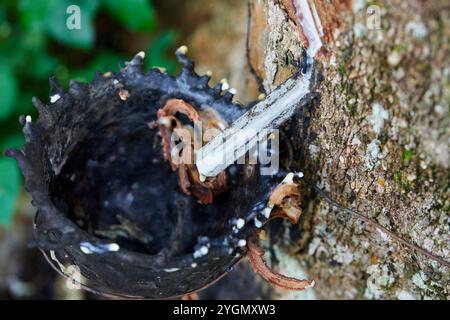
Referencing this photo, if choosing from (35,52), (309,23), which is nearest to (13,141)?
(35,52)

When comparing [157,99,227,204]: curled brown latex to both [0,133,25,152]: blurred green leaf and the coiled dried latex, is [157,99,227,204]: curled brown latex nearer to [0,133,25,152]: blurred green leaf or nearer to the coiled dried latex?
the coiled dried latex

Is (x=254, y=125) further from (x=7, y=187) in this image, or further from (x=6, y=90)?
(x=6, y=90)

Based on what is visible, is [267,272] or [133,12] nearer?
[267,272]

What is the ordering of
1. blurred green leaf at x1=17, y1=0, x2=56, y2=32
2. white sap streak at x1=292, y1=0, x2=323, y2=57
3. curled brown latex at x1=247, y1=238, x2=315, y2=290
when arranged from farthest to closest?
blurred green leaf at x1=17, y1=0, x2=56, y2=32
curled brown latex at x1=247, y1=238, x2=315, y2=290
white sap streak at x1=292, y1=0, x2=323, y2=57

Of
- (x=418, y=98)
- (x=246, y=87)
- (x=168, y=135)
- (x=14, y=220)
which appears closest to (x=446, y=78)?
(x=418, y=98)

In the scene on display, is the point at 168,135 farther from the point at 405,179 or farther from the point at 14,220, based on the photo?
the point at 14,220

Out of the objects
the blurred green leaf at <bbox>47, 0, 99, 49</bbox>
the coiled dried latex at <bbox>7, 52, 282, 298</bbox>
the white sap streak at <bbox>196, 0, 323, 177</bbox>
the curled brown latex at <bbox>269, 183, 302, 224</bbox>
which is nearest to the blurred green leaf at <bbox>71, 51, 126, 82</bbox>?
the blurred green leaf at <bbox>47, 0, 99, 49</bbox>

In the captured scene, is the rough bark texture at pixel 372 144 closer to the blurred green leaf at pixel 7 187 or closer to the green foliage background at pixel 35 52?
the green foliage background at pixel 35 52

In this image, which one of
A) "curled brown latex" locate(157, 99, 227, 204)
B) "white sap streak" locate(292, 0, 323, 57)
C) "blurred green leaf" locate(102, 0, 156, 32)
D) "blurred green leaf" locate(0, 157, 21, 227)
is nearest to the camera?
"white sap streak" locate(292, 0, 323, 57)
